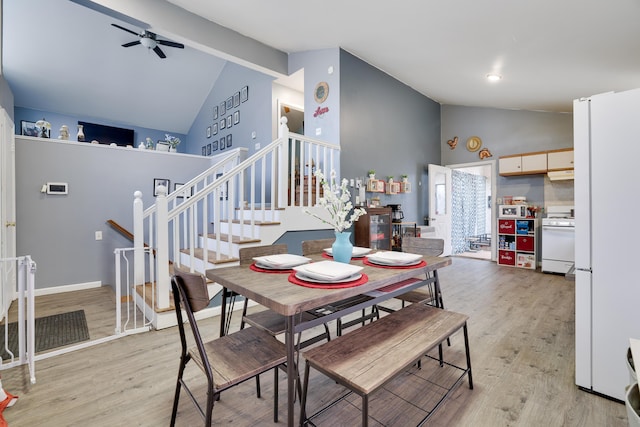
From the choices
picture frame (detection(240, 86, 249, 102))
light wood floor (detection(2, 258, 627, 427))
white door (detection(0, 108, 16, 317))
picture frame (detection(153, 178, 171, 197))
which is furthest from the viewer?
picture frame (detection(240, 86, 249, 102))

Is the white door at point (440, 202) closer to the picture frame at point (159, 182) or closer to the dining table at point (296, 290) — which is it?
the dining table at point (296, 290)

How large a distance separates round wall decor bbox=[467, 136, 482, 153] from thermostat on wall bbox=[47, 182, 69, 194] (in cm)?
720

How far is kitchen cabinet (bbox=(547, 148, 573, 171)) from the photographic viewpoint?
4.94 metres

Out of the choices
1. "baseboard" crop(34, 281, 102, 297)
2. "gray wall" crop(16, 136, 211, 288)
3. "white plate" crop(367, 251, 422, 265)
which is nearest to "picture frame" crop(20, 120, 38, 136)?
"gray wall" crop(16, 136, 211, 288)

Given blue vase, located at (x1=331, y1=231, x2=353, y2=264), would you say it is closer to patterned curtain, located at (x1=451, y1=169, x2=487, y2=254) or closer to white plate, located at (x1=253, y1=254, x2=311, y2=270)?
white plate, located at (x1=253, y1=254, x2=311, y2=270)

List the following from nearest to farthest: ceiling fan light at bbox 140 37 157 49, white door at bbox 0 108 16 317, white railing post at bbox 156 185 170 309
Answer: white railing post at bbox 156 185 170 309 < white door at bbox 0 108 16 317 < ceiling fan light at bbox 140 37 157 49

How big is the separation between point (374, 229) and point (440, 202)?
2532mm

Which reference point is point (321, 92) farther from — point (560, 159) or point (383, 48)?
point (560, 159)

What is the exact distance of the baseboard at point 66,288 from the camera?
156 inches

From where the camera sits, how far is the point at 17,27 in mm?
4578

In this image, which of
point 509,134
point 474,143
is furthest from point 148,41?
point 509,134

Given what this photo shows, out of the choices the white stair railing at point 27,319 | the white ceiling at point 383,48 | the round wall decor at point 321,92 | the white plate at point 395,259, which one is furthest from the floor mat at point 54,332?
the round wall decor at point 321,92

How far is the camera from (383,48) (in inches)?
169

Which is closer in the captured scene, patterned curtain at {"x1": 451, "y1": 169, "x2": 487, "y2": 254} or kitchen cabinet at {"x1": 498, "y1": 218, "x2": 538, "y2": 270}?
kitchen cabinet at {"x1": 498, "y1": 218, "x2": 538, "y2": 270}
